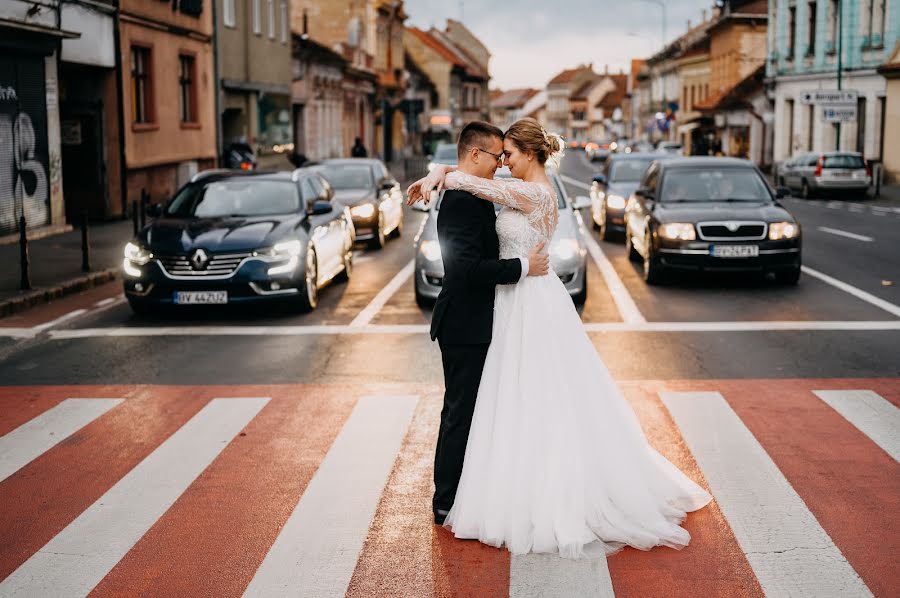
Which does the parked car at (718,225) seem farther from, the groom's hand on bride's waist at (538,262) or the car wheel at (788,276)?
the groom's hand on bride's waist at (538,262)

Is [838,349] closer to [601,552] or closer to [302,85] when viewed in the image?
[601,552]

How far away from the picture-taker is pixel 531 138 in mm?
5270

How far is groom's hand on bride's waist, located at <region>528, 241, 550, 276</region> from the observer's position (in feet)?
17.4

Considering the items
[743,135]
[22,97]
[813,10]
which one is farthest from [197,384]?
[743,135]

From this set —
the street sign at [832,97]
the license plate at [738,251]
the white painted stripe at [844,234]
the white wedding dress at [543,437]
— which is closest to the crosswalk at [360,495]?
the white wedding dress at [543,437]

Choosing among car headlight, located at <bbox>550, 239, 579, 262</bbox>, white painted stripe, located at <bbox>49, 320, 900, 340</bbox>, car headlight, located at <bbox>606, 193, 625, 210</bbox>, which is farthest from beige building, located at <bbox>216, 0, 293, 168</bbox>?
white painted stripe, located at <bbox>49, 320, 900, 340</bbox>

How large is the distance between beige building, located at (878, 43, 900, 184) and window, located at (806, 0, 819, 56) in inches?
383

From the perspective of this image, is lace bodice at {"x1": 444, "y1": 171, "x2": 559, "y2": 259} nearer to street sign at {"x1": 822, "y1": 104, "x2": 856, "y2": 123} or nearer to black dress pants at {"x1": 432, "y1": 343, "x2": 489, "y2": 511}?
black dress pants at {"x1": 432, "y1": 343, "x2": 489, "y2": 511}

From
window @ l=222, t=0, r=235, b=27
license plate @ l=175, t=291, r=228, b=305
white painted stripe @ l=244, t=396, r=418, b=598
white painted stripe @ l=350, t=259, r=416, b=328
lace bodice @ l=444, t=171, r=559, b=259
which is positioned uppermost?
window @ l=222, t=0, r=235, b=27

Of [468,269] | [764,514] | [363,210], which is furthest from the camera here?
[363,210]

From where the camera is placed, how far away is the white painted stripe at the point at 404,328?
37.7 ft

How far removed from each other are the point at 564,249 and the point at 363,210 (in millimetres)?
8387

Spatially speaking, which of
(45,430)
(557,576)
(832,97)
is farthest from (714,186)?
(832,97)

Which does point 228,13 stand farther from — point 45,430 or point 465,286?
point 465,286
